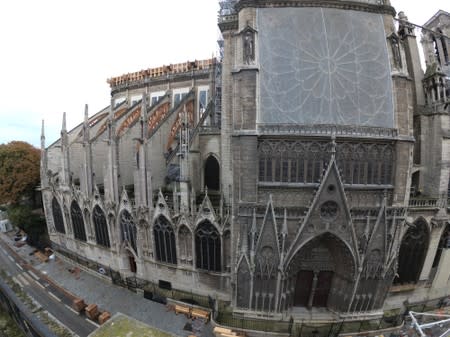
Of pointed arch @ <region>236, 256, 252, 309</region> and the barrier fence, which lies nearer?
pointed arch @ <region>236, 256, 252, 309</region>

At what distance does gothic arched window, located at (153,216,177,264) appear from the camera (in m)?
18.3

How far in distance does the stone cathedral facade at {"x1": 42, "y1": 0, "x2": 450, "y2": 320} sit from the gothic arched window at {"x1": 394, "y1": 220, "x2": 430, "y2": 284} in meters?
0.09

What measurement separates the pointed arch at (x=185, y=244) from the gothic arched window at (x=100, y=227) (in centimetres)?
756

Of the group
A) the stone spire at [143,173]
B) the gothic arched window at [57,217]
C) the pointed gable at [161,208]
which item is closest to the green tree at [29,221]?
the gothic arched window at [57,217]

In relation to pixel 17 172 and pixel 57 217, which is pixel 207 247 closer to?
pixel 57 217

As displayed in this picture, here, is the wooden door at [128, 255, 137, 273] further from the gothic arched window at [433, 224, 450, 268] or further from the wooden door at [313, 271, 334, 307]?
the gothic arched window at [433, 224, 450, 268]

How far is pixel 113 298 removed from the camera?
19406 mm

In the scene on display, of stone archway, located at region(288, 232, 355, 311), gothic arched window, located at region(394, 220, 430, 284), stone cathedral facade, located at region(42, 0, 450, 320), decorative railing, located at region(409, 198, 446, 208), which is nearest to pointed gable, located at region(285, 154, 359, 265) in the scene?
stone cathedral facade, located at region(42, 0, 450, 320)

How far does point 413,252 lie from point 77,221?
2814 cm

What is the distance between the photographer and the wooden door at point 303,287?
1683 centimetres

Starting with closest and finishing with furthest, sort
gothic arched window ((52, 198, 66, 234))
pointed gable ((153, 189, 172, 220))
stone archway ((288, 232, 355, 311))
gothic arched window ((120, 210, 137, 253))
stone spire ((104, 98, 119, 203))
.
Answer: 1. stone archway ((288, 232, 355, 311))
2. pointed gable ((153, 189, 172, 220))
3. stone spire ((104, 98, 119, 203))
4. gothic arched window ((120, 210, 137, 253))
5. gothic arched window ((52, 198, 66, 234))

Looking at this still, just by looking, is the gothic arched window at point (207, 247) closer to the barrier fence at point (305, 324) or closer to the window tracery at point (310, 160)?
the barrier fence at point (305, 324)

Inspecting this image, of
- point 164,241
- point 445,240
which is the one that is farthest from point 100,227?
point 445,240

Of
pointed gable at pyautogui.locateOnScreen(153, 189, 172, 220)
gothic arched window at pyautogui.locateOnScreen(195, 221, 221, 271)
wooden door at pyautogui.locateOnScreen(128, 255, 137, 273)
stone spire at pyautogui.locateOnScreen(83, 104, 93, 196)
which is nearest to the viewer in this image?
gothic arched window at pyautogui.locateOnScreen(195, 221, 221, 271)
